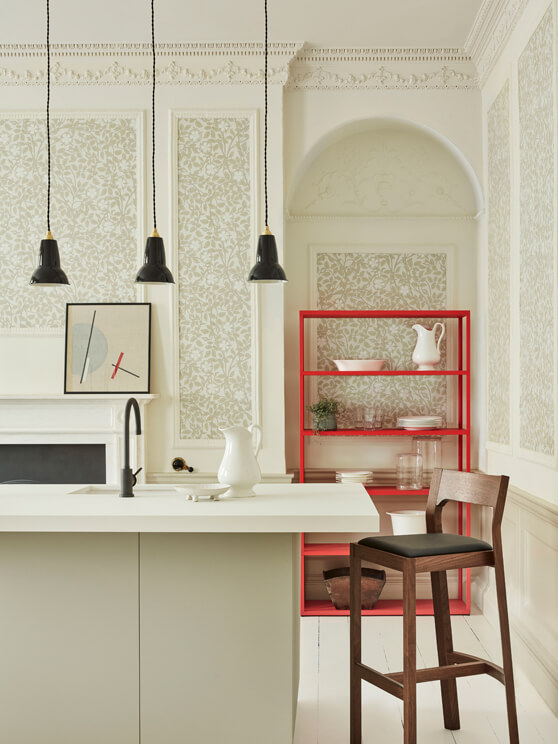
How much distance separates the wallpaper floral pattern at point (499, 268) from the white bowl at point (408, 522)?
2.13 ft

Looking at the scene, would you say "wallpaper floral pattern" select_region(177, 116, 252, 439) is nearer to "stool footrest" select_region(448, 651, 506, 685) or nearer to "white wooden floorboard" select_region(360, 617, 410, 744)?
"white wooden floorboard" select_region(360, 617, 410, 744)

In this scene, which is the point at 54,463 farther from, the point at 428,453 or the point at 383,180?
the point at 383,180

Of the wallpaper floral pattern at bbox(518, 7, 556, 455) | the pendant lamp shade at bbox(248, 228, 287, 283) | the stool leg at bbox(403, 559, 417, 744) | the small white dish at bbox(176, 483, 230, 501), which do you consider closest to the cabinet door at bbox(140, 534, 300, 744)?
the small white dish at bbox(176, 483, 230, 501)

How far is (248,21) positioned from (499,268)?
6.57 feet

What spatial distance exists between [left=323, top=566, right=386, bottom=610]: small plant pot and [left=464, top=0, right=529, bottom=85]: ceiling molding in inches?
122

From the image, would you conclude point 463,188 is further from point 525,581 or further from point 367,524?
point 367,524

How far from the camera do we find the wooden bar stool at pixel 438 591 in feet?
8.28

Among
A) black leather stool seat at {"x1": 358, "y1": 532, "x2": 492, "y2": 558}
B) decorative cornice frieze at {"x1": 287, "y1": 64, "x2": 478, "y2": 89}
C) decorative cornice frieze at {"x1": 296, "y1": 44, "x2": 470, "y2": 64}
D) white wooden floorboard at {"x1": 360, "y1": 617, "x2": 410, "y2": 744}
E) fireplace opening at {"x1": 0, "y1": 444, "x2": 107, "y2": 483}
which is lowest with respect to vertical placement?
white wooden floorboard at {"x1": 360, "y1": 617, "x2": 410, "y2": 744}

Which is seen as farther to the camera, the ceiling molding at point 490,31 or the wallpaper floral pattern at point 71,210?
the wallpaper floral pattern at point 71,210

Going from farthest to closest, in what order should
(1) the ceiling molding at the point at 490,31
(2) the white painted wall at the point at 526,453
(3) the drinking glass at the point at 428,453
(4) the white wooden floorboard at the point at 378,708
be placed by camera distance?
1. (3) the drinking glass at the point at 428,453
2. (1) the ceiling molding at the point at 490,31
3. (2) the white painted wall at the point at 526,453
4. (4) the white wooden floorboard at the point at 378,708

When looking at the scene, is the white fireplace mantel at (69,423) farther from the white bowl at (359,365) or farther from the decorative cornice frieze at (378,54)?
the decorative cornice frieze at (378,54)

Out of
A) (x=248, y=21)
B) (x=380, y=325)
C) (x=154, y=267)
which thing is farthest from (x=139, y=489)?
(x=248, y=21)

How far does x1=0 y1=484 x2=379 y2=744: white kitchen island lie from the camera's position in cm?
248

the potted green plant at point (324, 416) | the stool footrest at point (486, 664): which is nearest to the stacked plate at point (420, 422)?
the potted green plant at point (324, 416)
